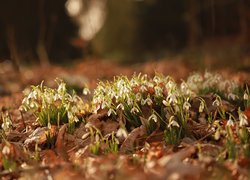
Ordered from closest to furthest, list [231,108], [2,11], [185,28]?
[231,108], [2,11], [185,28]

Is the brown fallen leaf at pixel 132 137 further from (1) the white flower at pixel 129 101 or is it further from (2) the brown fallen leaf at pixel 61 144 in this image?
(2) the brown fallen leaf at pixel 61 144

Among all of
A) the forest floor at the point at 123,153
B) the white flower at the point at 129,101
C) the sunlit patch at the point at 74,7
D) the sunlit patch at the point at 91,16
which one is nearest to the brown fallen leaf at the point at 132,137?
the forest floor at the point at 123,153

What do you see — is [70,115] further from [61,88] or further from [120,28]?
[120,28]

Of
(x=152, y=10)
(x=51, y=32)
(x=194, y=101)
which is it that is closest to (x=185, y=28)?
(x=152, y=10)

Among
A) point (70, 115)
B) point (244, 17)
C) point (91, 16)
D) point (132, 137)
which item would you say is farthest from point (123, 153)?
point (91, 16)

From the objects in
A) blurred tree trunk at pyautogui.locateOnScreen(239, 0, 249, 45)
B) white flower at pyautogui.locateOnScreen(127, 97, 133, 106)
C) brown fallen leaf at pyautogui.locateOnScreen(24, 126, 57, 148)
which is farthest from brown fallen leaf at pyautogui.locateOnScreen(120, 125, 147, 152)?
→ blurred tree trunk at pyautogui.locateOnScreen(239, 0, 249, 45)

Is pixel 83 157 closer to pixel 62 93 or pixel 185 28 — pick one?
pixel 62 93

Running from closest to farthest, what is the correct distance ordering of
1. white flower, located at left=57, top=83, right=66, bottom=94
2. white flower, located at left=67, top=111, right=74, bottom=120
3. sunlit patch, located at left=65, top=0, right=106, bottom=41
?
white flower, located at left=67, top=111, right=74, bottom=120 < white flower, located at left=57, top=83, right=66, bottom=94 < sunlit patch, located at left=65, top=0, right=106, bottom=41

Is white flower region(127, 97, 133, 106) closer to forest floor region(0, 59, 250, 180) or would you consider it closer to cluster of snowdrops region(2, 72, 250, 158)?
cluster of snowdrops region(2, 72, 250, 158)
